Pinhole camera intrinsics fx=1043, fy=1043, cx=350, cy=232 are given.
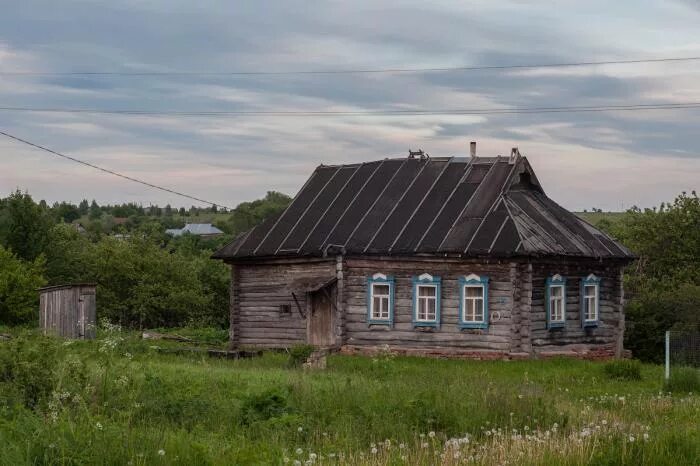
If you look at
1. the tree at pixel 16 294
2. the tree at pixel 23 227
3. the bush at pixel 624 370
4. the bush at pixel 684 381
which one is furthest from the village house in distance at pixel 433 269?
the tree at pixel 23 227

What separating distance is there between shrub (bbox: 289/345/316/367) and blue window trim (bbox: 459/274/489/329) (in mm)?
4065

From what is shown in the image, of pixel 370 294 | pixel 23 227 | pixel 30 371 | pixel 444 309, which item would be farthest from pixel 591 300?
pixel 23 227

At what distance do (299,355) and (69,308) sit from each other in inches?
309

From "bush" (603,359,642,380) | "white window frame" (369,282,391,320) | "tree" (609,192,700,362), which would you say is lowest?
"bush" (603,359,642,380)

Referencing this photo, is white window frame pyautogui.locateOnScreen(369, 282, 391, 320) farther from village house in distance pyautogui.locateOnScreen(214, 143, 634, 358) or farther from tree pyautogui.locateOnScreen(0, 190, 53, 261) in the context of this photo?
tree pyautogui.locateOnScreen(0, 190, 53, 261)

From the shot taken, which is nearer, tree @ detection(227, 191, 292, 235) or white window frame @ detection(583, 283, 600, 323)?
white window frame @ detection(583, 283, 600, 323)

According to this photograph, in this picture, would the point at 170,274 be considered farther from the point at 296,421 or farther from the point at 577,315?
the point at 296,421

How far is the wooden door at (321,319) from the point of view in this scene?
29688 millimetres

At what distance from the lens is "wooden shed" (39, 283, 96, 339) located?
29.8 m

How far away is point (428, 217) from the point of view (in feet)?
96.4

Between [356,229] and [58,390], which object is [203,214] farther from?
[58,390]

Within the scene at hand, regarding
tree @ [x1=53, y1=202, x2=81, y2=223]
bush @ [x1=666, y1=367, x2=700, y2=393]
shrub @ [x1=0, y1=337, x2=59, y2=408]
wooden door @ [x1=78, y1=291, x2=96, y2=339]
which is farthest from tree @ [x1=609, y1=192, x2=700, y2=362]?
tree @ [x1=53, y1=202, x2=81, y2=223]

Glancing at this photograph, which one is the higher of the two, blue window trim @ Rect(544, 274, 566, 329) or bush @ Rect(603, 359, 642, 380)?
blue window trim @ Rect(544, 274, 566, 329)

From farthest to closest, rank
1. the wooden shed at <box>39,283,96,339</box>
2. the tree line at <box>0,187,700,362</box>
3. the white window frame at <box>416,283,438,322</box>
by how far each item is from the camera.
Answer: the tree line at <box>0,187,700,362</box>
the wooden shed at <box>39,283,96,339</box>
the white window frame at <box>416,283,438,322</box>
